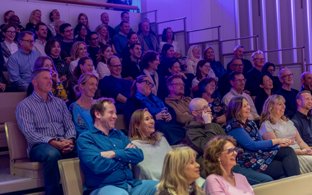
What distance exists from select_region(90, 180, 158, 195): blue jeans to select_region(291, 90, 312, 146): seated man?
2130 millimetres

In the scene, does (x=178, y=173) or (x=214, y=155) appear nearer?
(x=178, y=173)

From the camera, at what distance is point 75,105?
409 centimetres

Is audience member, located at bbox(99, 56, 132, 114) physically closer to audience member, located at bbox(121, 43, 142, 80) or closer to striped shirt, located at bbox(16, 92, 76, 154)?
audience member, located at bbox(121, 43, 142, 80)

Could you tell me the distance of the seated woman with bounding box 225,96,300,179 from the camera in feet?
13.1

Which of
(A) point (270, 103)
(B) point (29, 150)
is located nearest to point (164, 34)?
(A) point (270, 103)

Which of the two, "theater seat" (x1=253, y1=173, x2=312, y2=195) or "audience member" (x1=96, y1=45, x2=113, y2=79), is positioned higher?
"audience member" (x1=96, y1=45, x2=113, y2=79)

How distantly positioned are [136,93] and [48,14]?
3.74 metres

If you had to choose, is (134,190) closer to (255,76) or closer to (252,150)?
(252,150)

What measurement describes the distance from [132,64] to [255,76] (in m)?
1.67

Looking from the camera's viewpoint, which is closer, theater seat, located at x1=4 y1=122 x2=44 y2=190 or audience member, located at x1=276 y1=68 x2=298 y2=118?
theater seat, located at x1=4 y1=122 x2=44 y2=190

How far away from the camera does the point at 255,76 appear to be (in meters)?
6.75

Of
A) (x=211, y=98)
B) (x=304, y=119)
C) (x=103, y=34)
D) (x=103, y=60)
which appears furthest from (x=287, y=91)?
(x=103, y=34)

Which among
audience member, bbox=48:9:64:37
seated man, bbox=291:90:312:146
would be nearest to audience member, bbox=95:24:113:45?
audience member, bbox=48:9:64:37

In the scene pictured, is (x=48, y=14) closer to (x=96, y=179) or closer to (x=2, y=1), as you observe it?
(x=2, y=1)
